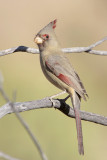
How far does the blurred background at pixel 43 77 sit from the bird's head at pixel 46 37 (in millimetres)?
1981

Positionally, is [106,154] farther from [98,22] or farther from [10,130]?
[98,22]

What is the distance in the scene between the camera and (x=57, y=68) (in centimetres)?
400

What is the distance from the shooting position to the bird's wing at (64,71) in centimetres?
389

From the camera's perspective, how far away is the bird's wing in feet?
12.8

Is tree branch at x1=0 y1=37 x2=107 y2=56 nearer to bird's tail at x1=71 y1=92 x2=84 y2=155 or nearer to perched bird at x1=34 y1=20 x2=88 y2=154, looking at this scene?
perched bird at x1=34 y1=20 x2=88 y2=154

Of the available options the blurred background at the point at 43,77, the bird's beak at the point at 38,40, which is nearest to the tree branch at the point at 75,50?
the bird's beak at the point at 38,40

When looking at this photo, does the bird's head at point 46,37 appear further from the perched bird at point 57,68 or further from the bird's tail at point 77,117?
the bird's tail at point 77,117

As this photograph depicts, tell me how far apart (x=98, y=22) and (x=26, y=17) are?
127 centimetres

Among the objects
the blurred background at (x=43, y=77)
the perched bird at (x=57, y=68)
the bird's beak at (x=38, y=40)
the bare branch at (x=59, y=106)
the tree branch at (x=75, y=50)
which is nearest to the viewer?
the bare branch at (x=59, y=106)

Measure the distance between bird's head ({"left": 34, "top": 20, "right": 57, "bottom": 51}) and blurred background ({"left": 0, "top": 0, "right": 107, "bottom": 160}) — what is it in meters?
1.98

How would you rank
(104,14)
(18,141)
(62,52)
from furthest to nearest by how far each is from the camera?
(104,14) < (18,141) < (62,52)

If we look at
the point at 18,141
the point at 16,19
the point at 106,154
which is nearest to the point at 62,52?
the point at 18,141

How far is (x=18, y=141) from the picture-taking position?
242 inches

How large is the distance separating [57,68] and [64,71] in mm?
63
